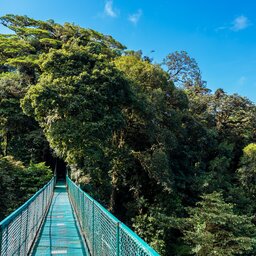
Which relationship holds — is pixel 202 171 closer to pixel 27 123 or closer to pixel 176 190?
pixel 176 190

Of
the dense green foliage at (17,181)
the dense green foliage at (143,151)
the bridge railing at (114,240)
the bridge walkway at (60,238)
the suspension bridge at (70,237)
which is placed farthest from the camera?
the dense green foliage at (17,181)

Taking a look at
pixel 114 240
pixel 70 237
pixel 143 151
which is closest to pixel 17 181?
pixel 143 151

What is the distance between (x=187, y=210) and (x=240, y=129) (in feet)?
34.4

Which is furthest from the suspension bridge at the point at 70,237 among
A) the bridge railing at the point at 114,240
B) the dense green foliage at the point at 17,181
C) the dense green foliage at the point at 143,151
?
the dense green foliage at the point at 17,181

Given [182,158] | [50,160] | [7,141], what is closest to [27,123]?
[7,141]

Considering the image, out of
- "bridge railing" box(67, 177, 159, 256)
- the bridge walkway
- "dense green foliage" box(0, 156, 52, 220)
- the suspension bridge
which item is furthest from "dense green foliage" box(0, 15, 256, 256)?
"bridge railing" box(67, 177, 159, 256)

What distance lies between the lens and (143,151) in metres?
14.4

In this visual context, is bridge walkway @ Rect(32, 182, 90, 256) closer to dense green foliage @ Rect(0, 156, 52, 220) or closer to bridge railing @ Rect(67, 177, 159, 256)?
bridge railing @ Rect(67, 177, 159, 256)

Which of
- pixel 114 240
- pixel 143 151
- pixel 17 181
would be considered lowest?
pixel 17 181

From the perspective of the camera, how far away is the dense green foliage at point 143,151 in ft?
37.4

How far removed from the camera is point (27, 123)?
23625 millimetres

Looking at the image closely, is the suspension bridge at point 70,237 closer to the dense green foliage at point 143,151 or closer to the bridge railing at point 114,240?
the bridge railing at point 114,240

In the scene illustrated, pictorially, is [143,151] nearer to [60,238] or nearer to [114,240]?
[60,238]

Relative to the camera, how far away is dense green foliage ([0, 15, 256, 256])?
11406 mm
